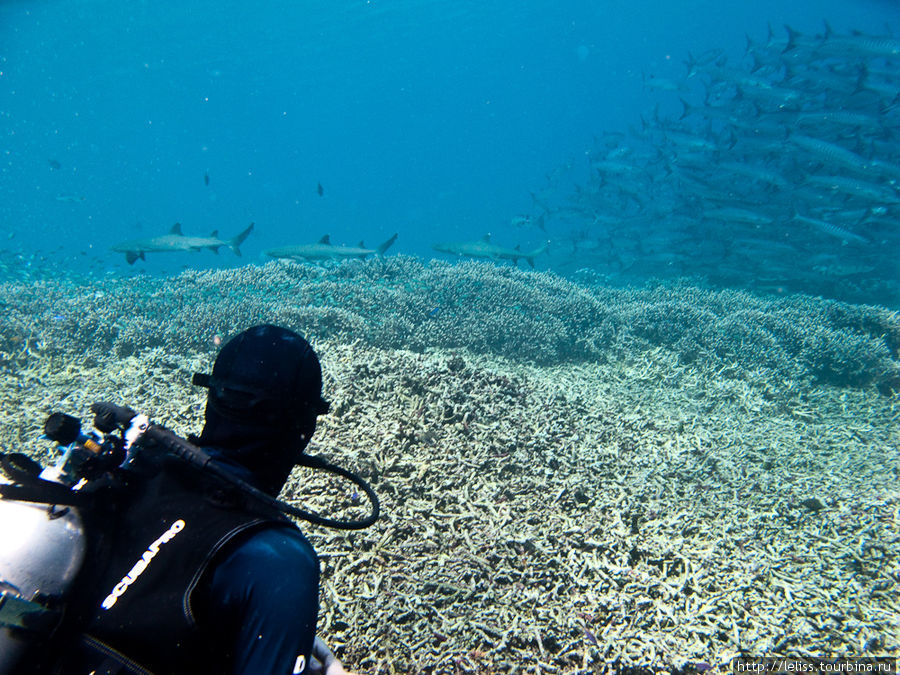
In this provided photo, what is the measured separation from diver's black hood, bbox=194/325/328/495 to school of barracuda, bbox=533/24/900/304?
19938 millimetres

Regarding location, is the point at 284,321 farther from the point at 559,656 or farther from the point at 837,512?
the point at 837,512

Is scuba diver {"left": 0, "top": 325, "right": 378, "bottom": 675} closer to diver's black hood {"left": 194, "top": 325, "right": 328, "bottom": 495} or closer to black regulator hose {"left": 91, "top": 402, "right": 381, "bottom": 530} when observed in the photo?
black regulator hose {"left": 91, "top": 402, "right": 381, "bottom": 530}

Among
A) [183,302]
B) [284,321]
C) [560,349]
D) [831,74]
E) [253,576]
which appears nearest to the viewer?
[253,576]

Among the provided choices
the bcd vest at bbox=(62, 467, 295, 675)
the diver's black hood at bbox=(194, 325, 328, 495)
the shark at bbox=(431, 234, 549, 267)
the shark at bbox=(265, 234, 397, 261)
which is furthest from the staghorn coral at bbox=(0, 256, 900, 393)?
the bcd vest at bbox=(62, 467, 295, 675)

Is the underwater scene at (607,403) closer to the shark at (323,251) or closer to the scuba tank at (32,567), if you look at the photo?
the shark at (323,251)

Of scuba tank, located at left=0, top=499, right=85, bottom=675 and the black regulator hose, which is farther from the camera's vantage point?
the black regulator hose

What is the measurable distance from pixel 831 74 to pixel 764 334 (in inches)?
785

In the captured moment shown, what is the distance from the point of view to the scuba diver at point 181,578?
1032mm

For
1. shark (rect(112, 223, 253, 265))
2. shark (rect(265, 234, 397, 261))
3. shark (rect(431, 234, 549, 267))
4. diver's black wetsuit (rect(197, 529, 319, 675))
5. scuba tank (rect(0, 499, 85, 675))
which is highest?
scuba tank (rect(0, 499, 85, 675))

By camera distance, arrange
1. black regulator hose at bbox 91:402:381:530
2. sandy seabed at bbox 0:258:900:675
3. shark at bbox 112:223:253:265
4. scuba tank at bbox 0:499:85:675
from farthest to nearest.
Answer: shark at bbox 112:223:253:265, sandy seabed at bbox 0:258:900:675, black regulator hose at bbox 91:402:381:530, scuba tank at bbox 0:499:85:675

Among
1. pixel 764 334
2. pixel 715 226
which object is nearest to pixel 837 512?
pixel 764 334

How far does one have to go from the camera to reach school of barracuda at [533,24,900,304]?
55.1 feet

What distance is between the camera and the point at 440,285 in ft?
31.6

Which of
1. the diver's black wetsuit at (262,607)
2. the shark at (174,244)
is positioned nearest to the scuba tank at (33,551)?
the diver's black wetsuit at (262,607)
